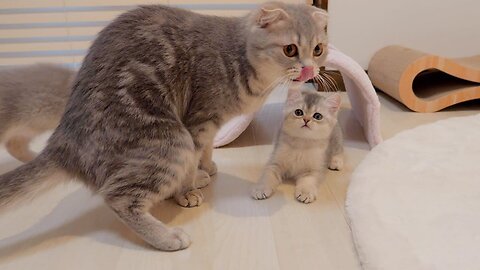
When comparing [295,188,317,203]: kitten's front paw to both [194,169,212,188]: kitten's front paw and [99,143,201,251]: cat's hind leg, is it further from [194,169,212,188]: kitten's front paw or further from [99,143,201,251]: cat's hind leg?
[99,143,201,251]: cat's hind leg

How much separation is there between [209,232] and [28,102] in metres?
0.93

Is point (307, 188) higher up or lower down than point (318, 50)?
lower down

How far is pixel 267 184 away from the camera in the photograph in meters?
1.69

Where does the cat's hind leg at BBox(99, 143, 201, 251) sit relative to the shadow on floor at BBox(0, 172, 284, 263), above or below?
above

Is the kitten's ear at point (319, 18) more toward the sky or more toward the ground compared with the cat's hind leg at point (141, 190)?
more toward the sky

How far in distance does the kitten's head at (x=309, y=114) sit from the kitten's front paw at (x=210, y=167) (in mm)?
318

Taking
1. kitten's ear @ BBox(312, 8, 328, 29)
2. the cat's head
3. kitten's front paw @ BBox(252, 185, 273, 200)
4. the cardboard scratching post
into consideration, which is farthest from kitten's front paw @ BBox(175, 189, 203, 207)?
the cardboard scratching post

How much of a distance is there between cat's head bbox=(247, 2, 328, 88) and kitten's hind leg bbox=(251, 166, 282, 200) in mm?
385

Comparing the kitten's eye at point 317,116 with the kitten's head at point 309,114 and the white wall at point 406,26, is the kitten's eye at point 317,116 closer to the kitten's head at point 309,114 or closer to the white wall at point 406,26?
the kitten's head at point 309,114

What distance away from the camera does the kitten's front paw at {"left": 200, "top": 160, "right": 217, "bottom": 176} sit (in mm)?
1840

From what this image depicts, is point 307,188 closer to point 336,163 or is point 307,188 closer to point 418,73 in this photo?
point 336,163

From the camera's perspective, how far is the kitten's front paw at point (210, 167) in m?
1.84

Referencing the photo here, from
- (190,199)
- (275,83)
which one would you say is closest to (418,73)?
(275,83)

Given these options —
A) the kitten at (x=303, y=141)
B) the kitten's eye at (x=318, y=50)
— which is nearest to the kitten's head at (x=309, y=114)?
the kitten at (x=303, y=141)
